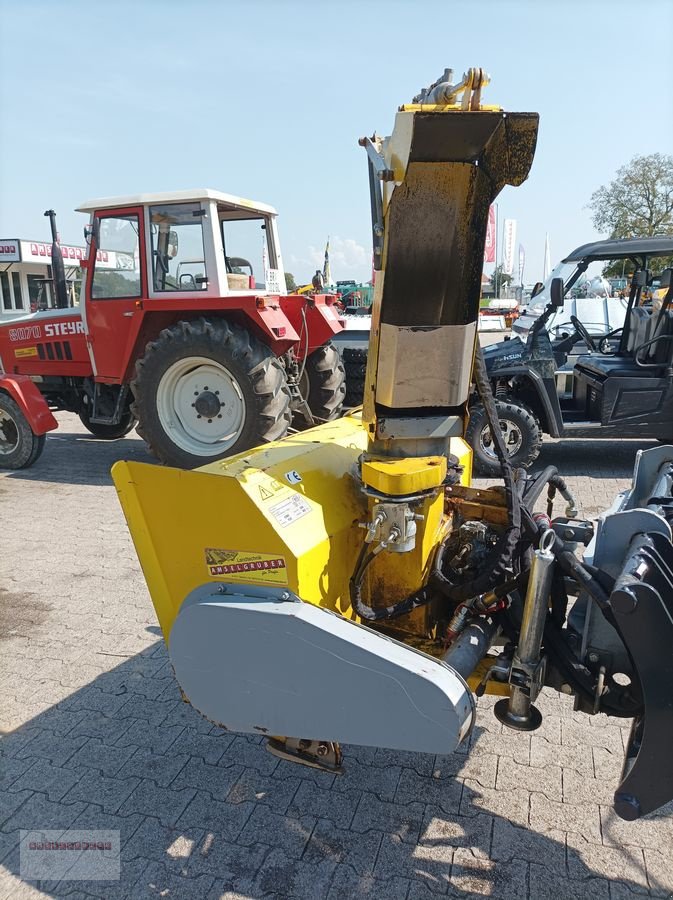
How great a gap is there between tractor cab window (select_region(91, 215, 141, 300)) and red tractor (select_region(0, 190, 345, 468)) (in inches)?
0.4

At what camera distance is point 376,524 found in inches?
87.8

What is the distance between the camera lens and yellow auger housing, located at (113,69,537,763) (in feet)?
6.25

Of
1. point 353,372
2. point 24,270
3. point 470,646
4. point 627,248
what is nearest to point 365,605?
point 470,646

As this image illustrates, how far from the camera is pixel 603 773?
2672mm

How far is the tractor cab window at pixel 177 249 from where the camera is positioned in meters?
6.48

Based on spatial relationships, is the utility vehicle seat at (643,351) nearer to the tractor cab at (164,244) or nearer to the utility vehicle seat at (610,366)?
the utility vehicle seat at (610,366)

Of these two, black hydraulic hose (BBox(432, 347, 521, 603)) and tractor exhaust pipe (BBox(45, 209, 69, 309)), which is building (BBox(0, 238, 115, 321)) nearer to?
tractor exhaust pipe (BBox(45, 209, 69, 309))

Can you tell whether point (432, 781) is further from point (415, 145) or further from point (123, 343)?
point (123, 343)

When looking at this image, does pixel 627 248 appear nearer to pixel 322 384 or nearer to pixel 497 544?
pixel 322 384

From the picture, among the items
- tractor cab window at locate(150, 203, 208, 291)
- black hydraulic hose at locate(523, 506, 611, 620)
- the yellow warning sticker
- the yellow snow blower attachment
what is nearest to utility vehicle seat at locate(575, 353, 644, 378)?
tractor cab window at locate(150, 203, 208, 291)

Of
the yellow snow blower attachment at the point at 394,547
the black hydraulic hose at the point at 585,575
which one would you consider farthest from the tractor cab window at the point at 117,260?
the black hydraulic hose at the point at 585,575

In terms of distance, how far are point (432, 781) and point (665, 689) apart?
1175mm

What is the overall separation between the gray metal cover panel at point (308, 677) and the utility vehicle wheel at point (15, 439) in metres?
5.58

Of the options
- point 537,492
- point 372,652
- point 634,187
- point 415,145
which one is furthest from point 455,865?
point 634,187
